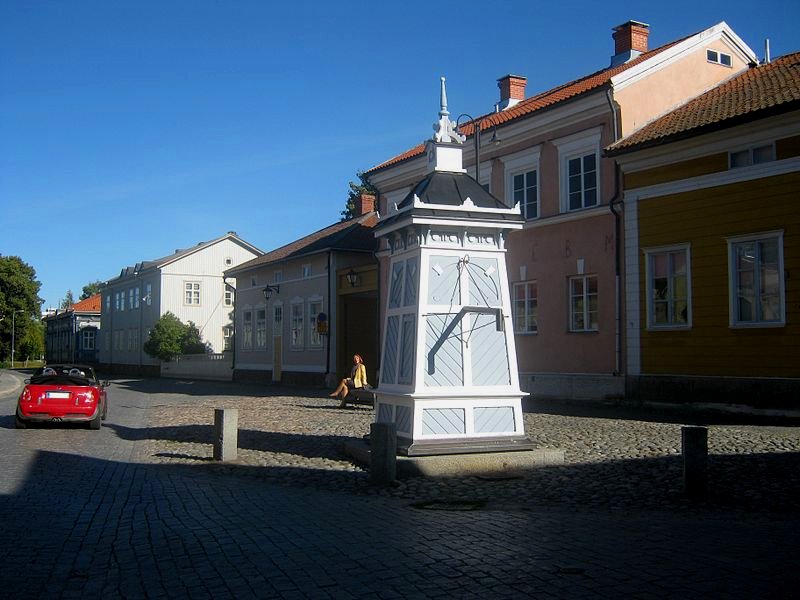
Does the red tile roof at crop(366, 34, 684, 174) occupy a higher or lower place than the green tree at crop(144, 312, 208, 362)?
higher

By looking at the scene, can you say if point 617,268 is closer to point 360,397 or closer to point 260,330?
point 360,397

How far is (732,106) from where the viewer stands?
18.9 m

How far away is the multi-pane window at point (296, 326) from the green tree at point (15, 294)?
51039 millimetres

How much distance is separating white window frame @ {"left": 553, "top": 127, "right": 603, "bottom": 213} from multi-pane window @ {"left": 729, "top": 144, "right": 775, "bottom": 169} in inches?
162

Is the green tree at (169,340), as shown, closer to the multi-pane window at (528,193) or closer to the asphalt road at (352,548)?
the multi-pane window at (528,193)

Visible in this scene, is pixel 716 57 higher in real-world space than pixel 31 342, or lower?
higher

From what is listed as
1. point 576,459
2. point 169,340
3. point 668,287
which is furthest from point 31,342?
point 576,459

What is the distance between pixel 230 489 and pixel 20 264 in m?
76.8

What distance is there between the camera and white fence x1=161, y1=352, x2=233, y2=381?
44.4 metres

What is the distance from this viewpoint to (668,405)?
62.7 feet

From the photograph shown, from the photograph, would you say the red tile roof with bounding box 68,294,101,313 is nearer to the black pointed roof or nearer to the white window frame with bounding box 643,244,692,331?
the white window frame with bounding box 643,244,692,331

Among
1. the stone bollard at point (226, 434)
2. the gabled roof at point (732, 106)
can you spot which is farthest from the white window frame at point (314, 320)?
the stone bollard at point (226, 434)

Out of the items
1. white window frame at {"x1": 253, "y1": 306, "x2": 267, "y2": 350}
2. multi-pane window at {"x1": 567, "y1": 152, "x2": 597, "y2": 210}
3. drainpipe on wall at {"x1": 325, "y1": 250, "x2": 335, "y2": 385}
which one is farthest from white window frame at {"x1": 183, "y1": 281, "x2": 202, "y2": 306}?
multi-pane window at {"x1": 567, "y1": 152, "x2": 597, "y2": 210}

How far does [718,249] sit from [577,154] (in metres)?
5.74
